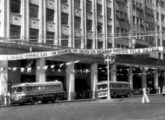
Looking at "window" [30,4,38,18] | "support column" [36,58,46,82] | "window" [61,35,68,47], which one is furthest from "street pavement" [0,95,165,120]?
"window" [61,35,68,47]

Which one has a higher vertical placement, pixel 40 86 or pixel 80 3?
pixel 80 3

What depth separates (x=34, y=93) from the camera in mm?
47500

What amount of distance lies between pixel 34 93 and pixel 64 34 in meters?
14.5

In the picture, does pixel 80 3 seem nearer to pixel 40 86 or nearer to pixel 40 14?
pixel 40 14

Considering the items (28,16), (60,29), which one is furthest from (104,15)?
(28,16)

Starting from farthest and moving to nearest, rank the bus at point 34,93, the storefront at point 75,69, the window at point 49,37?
1. the window at point 49,37
2. the storefront at point 75,69
3. the bus at point 34,93

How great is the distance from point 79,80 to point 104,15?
38.9 ft

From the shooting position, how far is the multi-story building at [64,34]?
51.0 m

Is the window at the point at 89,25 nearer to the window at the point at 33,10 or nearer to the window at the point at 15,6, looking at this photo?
the window at the point at 33,10

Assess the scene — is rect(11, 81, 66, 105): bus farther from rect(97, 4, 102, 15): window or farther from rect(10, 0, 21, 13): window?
rect(97, 4, 102, 15): window

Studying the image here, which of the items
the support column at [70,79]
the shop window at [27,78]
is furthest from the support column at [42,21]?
the support column at [70,79]

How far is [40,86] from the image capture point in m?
48.4

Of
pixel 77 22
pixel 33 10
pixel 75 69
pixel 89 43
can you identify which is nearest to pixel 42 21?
pixel 33 10

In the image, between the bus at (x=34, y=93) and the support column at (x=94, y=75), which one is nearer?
the bus at (x=34, y=93)
